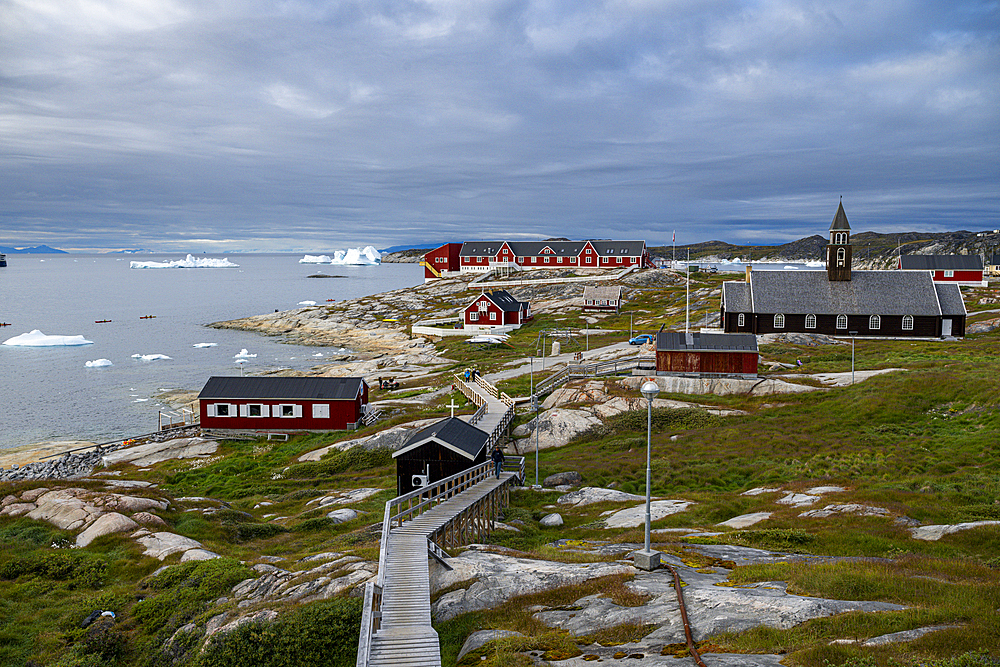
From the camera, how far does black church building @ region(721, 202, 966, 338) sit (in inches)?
2525

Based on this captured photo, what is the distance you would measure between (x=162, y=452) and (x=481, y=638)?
137 feet

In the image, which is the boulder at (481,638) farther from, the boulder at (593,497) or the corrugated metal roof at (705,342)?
the corrugated metal roof at (705,342)

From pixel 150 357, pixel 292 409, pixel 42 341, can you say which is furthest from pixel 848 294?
pixel 42 341

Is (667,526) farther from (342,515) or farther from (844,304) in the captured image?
(844,304)

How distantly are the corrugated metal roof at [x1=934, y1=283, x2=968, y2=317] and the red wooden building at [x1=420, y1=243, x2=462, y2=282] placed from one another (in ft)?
345

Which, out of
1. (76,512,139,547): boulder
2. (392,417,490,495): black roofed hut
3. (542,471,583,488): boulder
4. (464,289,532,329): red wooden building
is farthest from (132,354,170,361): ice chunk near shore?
(542,471,583,488): boulder

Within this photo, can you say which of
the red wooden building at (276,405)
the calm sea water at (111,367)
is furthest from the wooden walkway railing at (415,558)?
the calm sea water at (111,367)

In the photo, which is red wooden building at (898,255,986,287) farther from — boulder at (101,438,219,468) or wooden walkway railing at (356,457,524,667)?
boulder at (101,438,219,468)

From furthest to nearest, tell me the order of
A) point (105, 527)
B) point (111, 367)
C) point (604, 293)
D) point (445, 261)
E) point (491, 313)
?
point (445, 261)
point (604, 293)
point (491, 313)
point (111, 367)
point (105, 527)

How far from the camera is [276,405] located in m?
50.6

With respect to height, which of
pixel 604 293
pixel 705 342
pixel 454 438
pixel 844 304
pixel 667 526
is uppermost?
pixel 604 293

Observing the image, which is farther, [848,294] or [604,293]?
[604,293]

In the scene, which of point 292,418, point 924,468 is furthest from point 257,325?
point 924,468

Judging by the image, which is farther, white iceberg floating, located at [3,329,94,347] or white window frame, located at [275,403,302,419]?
white iceberg floating, located at [3,329,94,347]
